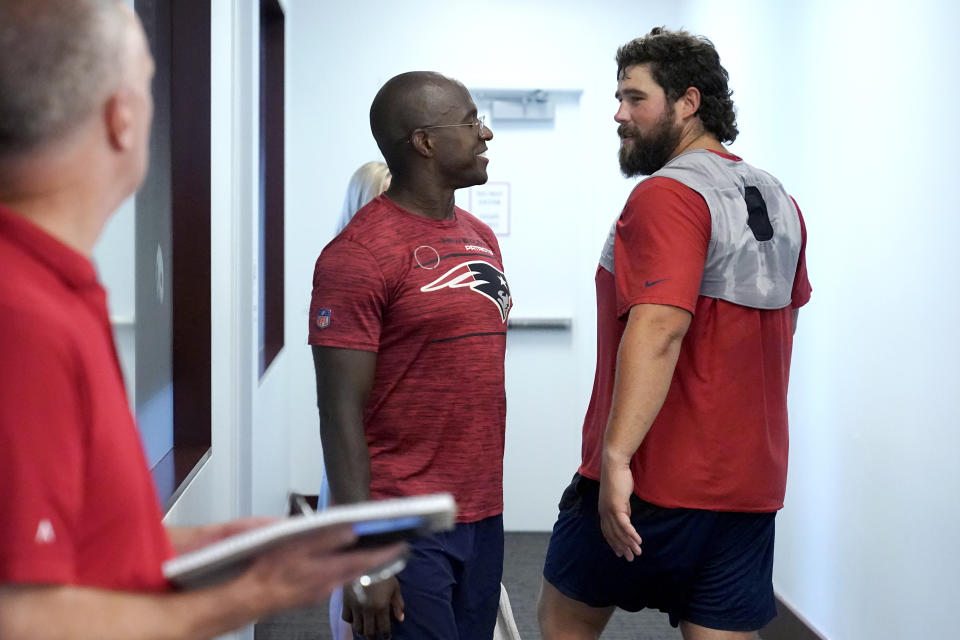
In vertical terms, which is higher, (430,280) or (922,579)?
(430,280)

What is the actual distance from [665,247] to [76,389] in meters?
1.17

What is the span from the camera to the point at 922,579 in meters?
2.12

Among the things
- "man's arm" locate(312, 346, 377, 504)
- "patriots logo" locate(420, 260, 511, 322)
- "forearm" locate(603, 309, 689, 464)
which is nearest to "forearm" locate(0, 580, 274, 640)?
"man's arm" locate(312, 346, 377, 504)

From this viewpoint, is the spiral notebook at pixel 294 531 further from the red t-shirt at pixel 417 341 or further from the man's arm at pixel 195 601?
the red t-shirt at pixel 417 341

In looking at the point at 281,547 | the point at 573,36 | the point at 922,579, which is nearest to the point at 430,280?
the point at 281,547

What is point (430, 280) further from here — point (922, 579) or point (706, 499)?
point (922, 579)

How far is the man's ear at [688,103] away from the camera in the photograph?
1.82 meters

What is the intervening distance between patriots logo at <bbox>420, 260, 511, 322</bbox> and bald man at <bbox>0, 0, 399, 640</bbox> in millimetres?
797

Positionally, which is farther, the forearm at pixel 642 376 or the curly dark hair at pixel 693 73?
the curly dark hair at pixel 693 73

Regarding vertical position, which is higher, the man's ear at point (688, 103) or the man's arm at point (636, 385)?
the man's ear at point (688, 103)

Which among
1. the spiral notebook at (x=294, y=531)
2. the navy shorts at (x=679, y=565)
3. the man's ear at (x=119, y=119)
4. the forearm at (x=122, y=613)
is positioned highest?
the man's ear at (x=119, y=119)

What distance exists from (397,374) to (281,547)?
79cm

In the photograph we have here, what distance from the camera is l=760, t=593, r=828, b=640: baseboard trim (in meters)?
2.72

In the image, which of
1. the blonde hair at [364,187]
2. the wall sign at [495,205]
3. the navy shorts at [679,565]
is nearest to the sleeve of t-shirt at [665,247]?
the navy shorts at [679,565]
